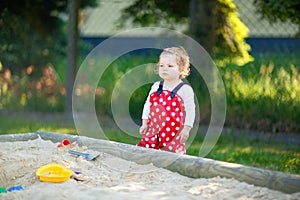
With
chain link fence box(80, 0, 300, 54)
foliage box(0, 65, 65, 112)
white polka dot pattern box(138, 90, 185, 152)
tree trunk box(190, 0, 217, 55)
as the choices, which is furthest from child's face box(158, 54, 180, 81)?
foliage box(0, 65, 65, 112)

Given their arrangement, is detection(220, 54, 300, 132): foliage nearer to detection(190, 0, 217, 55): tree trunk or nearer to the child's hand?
detection(190, 0, 217, 55): tree trunk

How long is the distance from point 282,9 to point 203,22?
1043mm

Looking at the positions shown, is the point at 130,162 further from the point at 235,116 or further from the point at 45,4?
the point at 45,4

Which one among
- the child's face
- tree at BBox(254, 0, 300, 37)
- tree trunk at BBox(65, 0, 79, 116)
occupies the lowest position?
the child's face

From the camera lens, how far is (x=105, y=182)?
10.4 feet

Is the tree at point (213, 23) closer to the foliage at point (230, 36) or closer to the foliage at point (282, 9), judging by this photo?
the foliage at point (230, 36)

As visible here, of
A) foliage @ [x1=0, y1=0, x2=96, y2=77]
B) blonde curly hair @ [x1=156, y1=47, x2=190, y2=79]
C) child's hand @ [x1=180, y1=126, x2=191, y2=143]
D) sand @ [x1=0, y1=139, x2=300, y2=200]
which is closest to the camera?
sand @ [x1=0, y1=139, x2=300, y2=200]

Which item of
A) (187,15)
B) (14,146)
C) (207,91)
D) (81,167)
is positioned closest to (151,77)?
(207,91)

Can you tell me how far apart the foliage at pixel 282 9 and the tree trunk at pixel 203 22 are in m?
0.66

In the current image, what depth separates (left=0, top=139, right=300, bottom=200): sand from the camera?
2.76 meters

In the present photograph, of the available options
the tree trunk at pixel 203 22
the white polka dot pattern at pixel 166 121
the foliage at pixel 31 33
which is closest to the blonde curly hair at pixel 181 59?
the white polka dot pattern at pixel 166 121

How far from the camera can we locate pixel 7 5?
8867 millimetres

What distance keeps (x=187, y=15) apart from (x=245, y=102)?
1567 mm

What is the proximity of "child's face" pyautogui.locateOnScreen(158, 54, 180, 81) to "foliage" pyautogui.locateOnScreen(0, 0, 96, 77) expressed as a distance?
522 cm
